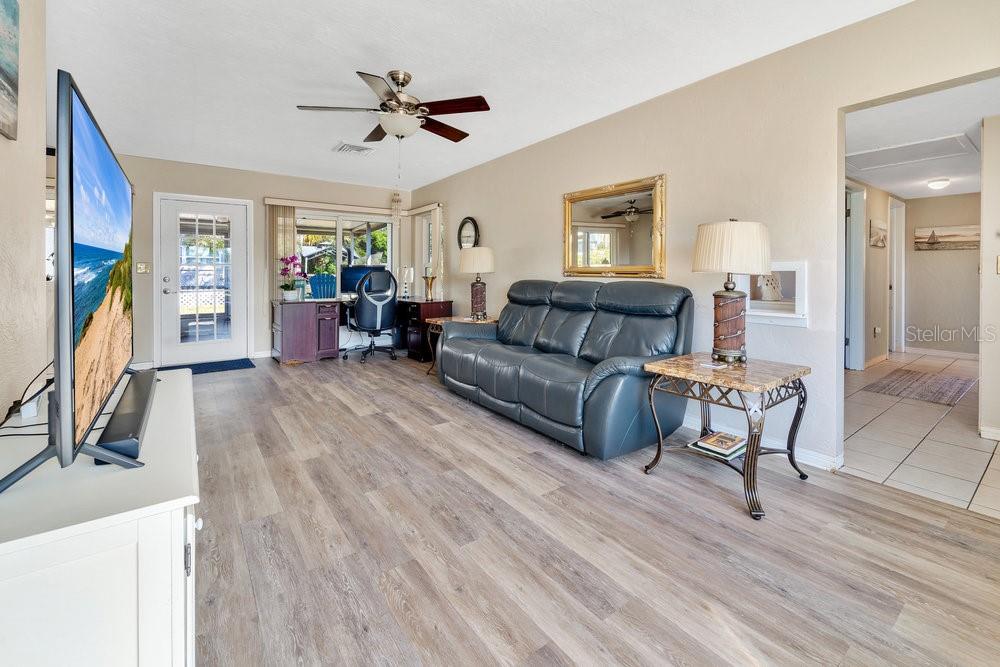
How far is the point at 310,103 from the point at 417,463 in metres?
2.91

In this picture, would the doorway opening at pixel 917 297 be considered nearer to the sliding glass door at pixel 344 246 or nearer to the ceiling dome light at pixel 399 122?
the ceiling dome light at pixel 399 122

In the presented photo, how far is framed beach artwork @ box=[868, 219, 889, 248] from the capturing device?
214 inches

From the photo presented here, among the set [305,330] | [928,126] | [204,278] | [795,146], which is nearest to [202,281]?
[204,278]

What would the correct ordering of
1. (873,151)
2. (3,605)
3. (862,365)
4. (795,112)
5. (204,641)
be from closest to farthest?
(3,605)
(204,641)
(795,112)
(873,151)
(862,365)

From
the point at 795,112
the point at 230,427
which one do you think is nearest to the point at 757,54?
the point at 795,112

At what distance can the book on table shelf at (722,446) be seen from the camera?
7.85ft

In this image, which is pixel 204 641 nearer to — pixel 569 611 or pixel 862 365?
pixel 569 611

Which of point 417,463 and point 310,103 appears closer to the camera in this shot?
point 417,463

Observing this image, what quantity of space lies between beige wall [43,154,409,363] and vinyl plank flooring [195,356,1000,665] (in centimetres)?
331

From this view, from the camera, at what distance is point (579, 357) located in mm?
3438

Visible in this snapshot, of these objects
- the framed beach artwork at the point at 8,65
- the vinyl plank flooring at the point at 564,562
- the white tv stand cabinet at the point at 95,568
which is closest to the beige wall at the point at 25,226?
the framed beach artwork at the point at 8,65

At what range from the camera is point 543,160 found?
14.5ft

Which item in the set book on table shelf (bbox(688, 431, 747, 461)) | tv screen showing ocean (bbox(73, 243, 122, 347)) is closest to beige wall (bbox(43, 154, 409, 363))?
tv screen showing ocean (bbox(73, 243, 122, 347))

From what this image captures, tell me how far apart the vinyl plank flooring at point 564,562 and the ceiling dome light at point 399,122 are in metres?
2.12
